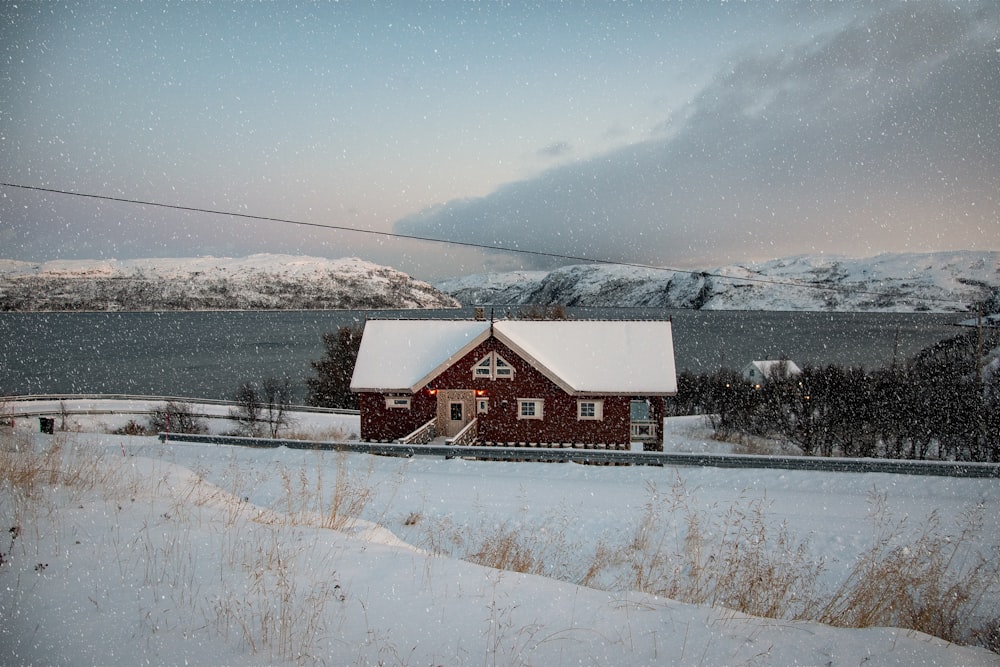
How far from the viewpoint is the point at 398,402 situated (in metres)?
24.6

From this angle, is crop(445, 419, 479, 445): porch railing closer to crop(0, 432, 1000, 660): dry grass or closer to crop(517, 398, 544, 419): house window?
crop(517, 398, 544, 419): house window

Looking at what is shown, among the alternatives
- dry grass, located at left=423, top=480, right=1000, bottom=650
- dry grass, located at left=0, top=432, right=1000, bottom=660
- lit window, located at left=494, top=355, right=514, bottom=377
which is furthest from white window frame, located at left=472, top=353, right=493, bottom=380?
dry grass, located at left=423, top=480, right=1000, bottom=650

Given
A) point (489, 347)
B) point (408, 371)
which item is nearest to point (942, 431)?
point (489, 347)

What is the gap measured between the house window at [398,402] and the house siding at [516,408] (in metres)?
0.64

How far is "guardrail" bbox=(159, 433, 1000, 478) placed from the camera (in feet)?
45.3

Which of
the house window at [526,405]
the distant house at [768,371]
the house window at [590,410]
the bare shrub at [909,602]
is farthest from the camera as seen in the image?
Answer: the distant house at [768,371]

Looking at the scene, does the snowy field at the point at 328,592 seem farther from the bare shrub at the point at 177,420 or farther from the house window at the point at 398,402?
the bare shrub at the point at 177,420

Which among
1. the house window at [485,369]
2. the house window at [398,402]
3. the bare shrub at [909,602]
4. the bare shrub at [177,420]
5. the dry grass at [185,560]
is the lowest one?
the bare shrub at [177,420]

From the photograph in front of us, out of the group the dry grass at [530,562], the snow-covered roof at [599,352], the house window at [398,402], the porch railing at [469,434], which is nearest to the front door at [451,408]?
the porch railing at [469,434]

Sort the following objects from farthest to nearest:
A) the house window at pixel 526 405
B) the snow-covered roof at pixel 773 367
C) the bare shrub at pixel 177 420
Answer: the snow-covered roof at pixel 773 367 < the bare shrub at pixel 177 420 < the house window at pixel 526 405

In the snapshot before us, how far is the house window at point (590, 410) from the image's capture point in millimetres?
23875

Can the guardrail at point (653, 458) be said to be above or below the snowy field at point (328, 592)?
below

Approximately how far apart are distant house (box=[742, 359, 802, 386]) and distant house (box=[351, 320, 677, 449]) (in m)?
27.5

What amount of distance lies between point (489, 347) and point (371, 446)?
341 inches
